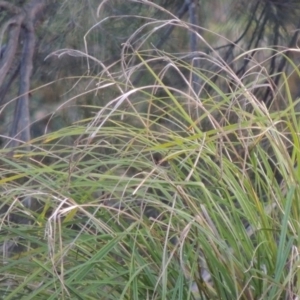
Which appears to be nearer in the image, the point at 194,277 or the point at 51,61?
the point at 194,277

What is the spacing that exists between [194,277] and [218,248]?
0.29ft

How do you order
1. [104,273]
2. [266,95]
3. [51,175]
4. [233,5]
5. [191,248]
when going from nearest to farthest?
[191,248]
[104,273]
[51,175]
[266,95]
[233,5]

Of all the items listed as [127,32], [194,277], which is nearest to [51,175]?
[194,277]

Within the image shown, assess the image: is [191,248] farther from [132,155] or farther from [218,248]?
[132,155]

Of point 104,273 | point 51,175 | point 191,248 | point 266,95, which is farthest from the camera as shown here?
point 266,95

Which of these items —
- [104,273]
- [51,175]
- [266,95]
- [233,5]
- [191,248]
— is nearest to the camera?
[191,248]

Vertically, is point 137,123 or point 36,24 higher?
point 36,24

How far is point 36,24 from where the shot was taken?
9.50 feet

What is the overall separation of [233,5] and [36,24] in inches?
27.1

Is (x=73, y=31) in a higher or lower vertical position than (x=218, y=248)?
lower

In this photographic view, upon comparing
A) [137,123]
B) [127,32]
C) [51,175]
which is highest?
[51,175]

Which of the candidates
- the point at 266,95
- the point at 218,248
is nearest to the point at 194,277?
the point at 218,248

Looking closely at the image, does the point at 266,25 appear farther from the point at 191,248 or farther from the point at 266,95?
the point at 191,248

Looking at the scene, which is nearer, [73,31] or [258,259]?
[258,259]
